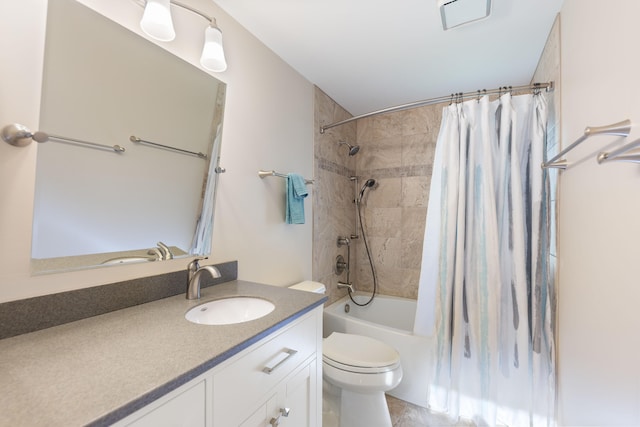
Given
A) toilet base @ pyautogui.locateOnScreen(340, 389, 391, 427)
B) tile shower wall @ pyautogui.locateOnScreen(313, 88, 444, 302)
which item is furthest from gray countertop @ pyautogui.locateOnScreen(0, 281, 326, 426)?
tile shower wall @ pyautogui.locateOnScreen(313, 88, 444, 302)

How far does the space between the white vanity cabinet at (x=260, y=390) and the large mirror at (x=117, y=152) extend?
0.62m

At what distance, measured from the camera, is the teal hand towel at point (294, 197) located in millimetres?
1719

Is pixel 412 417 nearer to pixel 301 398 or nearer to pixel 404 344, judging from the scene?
pixel 404 344

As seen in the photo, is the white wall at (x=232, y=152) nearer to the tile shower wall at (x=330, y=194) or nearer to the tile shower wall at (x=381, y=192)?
the tile shower wall at (x=330, y=194)

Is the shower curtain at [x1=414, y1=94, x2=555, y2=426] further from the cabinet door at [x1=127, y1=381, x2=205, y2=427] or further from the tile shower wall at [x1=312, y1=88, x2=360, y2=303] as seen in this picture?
the cabinet door at [x1=127, y1=381, x2=205, y2=427]

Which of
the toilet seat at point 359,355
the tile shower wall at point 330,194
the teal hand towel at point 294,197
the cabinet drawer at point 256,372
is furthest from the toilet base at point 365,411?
the teal hand towel at point 294,197

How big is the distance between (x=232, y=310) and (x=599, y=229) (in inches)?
56.4

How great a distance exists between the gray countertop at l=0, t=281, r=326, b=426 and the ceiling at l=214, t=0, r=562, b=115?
1.52 meters

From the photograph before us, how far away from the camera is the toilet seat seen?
4.71ft

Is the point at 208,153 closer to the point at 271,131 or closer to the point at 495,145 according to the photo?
the point at 271,131

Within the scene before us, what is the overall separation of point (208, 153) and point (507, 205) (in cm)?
169

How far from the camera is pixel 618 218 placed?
0.76m

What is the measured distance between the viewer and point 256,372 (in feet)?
2.60

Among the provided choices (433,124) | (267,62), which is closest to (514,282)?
(433,124)
